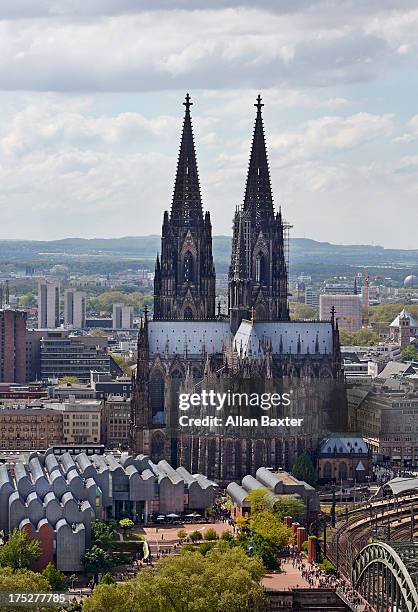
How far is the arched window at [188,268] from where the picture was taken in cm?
16850

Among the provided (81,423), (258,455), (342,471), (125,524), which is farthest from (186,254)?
(125,524)

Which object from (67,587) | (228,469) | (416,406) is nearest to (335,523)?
(228,469)

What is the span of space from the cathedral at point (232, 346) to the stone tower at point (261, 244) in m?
0.08

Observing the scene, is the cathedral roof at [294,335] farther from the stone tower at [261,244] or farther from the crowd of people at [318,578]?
the crowd of people at [318,578]

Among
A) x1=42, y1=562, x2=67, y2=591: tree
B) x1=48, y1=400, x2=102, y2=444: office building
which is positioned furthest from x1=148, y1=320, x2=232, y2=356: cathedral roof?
x1=42, y1=562, x2=67, y2=591: tree

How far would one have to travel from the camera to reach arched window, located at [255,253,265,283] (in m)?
168

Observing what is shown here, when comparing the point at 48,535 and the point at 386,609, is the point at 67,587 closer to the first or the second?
the point at 48,535

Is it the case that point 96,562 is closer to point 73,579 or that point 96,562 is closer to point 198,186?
point 73,579

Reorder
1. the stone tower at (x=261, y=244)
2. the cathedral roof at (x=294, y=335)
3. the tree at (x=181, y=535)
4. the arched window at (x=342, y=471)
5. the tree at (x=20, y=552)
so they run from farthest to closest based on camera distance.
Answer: the stone tower at (x=261, y=244), the cathedral roof at (x=294, y=335), the arched window at (x=342, y=471), the tree at (x=181, y=535), the tree at (x=20, y=552)

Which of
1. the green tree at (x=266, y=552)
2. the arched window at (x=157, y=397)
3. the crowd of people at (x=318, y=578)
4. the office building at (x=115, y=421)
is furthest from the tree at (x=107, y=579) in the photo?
the office building at (x=115, y=421)

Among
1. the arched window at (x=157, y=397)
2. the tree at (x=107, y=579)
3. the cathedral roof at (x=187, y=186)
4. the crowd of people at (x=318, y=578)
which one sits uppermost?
the cathedral roof at (x=187, y=186)

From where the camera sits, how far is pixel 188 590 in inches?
4055

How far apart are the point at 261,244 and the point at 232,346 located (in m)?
11.9

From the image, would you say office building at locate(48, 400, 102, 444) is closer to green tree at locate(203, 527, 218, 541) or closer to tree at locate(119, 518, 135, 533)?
tree at locate(119, 518, 135, 533)
